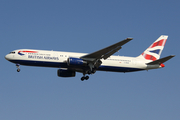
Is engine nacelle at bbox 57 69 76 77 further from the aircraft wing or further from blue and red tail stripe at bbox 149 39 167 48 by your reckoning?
blue and red tail stripe at bbox 149 39 167 48

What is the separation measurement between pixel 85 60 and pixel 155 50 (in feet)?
47.8

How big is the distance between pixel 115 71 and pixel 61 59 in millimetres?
9109

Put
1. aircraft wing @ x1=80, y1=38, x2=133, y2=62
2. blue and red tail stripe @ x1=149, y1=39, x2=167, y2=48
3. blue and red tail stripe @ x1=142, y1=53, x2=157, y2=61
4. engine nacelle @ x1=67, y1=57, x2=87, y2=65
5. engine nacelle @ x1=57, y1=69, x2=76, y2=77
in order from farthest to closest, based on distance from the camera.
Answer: blue and red tail stripe @ x1=149, y1=39, x2=167, y2=48, blue and red tail stripe @ x1=142, y1=53, x2=157, y2=61, engine nacelle @ x1=57, y1=69, x2=76, y2=77, engine nacelle @ x1=67, y1=57, x2=87, y2=65, aircraft wing @ x1=80, y1=38, x2=133, y2=62

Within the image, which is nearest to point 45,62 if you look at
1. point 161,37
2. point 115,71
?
point 115,71

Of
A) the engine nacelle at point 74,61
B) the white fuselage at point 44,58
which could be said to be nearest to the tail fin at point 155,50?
the white fuselage at point 44,58

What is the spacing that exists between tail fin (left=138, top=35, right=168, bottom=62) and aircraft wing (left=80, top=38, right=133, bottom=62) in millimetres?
9882

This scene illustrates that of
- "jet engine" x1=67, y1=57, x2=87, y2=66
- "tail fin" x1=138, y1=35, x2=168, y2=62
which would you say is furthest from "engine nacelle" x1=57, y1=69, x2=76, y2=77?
"tail fin" x1=138, y1=35, x2=168, y2=62

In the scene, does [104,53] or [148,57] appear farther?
[148,57]

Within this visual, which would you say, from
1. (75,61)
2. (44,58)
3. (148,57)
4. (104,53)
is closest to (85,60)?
(75,61)

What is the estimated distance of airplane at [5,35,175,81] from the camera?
1629 inches

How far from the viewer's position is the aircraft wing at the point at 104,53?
38062 millimetres

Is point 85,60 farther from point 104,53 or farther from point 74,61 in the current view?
point 104,53

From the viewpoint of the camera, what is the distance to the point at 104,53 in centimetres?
4088
